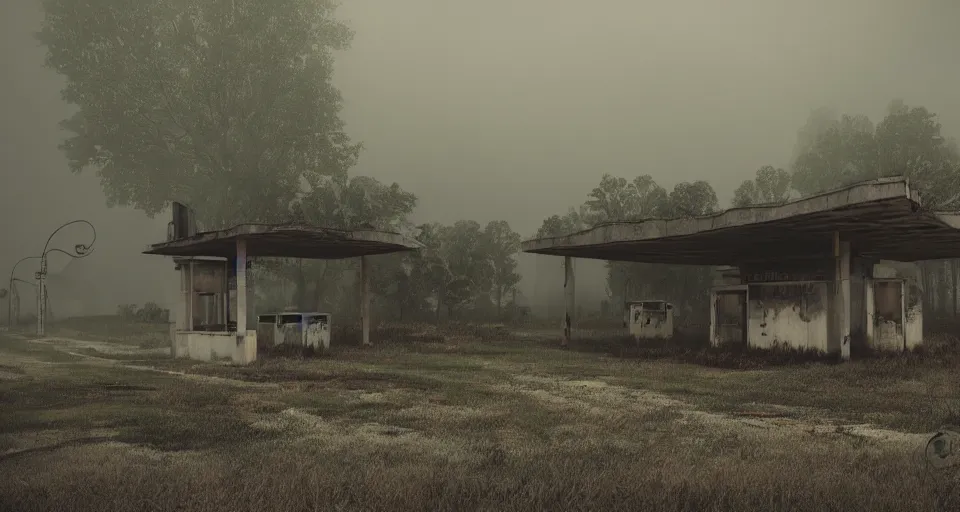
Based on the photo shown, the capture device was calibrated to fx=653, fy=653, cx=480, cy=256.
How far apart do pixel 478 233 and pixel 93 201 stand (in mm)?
57241

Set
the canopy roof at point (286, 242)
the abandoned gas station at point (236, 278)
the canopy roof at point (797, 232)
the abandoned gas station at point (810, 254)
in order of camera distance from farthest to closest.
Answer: the abandoned gas station at point (236, 278), the canopy roof at point (286, 242), the abandoned gas station at point (810, 254), the canopy roof at point (797, 232)

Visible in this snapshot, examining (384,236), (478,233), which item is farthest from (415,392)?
(478,233)

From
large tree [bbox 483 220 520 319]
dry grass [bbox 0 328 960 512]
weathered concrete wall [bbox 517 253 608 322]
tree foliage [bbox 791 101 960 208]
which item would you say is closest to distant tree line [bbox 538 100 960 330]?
tree foliage [bbox 791 101 960 208]

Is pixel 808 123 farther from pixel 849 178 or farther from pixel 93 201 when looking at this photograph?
pixel 93 201

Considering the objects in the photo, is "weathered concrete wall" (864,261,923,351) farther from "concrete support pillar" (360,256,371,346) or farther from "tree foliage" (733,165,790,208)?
"tree foliage" (733,165,790,208)

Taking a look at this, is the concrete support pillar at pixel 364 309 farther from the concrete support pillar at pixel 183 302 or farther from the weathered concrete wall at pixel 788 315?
the weathered concrete wall at pixel 788 315

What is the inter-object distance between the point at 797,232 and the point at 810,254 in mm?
2172

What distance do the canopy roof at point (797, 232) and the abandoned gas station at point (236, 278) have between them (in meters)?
6.31

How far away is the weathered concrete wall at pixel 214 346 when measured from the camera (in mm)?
16703

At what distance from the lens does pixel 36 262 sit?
53.1 meters

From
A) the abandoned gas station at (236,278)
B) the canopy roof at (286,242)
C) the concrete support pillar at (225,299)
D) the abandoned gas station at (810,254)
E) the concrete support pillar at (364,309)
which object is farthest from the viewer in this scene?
the concrete support pillar at (364,309)

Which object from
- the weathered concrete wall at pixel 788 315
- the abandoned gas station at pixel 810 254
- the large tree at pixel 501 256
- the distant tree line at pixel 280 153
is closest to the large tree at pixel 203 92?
the distant tree line at pixel 280 153

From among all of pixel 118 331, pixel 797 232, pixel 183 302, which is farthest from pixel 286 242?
pixel 118 331

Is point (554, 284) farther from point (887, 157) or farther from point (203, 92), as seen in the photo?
point (203, 92)
